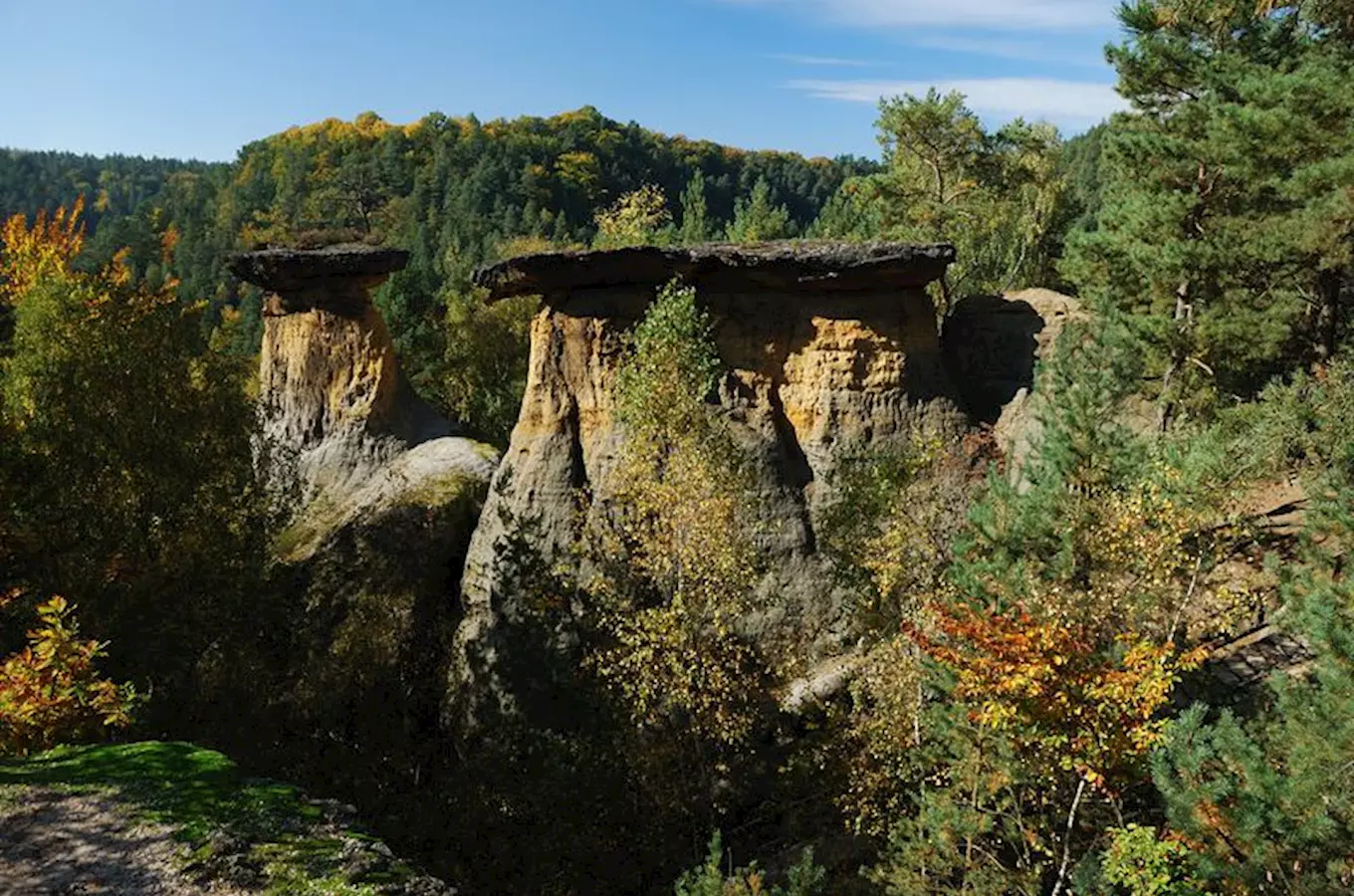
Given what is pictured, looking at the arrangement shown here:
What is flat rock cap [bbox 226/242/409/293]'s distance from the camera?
27.8 meters

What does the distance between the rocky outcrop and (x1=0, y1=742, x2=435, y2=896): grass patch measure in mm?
9666

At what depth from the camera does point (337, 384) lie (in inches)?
1148

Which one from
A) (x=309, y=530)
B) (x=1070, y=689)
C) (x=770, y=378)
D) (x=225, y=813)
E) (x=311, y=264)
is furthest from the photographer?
(x=311, y=264)

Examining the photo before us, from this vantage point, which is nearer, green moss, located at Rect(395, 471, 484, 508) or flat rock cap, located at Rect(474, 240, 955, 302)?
flat rock cap, located at Rect(474, 240, 955, 302)

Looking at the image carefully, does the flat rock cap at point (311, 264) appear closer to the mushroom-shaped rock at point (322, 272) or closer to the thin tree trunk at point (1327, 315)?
the mushroom-shaped rock at point (322, 272)

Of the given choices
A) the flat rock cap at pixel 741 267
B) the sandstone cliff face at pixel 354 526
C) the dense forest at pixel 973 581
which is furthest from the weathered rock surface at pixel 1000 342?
the sandstone cliff face at pixel 354 526

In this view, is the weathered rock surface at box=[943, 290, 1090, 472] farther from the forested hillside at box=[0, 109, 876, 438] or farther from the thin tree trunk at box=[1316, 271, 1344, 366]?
the forested hillside at box=[0, 109, 876, 438]

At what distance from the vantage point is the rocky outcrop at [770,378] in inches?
854

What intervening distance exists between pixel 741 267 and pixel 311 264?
1481cm

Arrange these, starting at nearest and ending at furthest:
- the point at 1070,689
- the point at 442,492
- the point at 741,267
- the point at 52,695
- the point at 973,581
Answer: the point at 1070,689, the point at 52,695, the point at 973,581, the point at 741,267, the point at 442,492

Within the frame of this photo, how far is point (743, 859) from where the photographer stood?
17453mm

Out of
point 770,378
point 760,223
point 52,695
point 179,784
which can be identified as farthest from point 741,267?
point 760,223

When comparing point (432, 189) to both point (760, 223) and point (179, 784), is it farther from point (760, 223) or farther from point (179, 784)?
point (179, 784)

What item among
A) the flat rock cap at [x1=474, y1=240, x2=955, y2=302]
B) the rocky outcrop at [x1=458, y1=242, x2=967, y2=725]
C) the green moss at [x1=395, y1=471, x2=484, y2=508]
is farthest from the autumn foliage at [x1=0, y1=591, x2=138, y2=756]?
the flat rock cap at [x1=474, y1=240, x2=955, y2=302]
